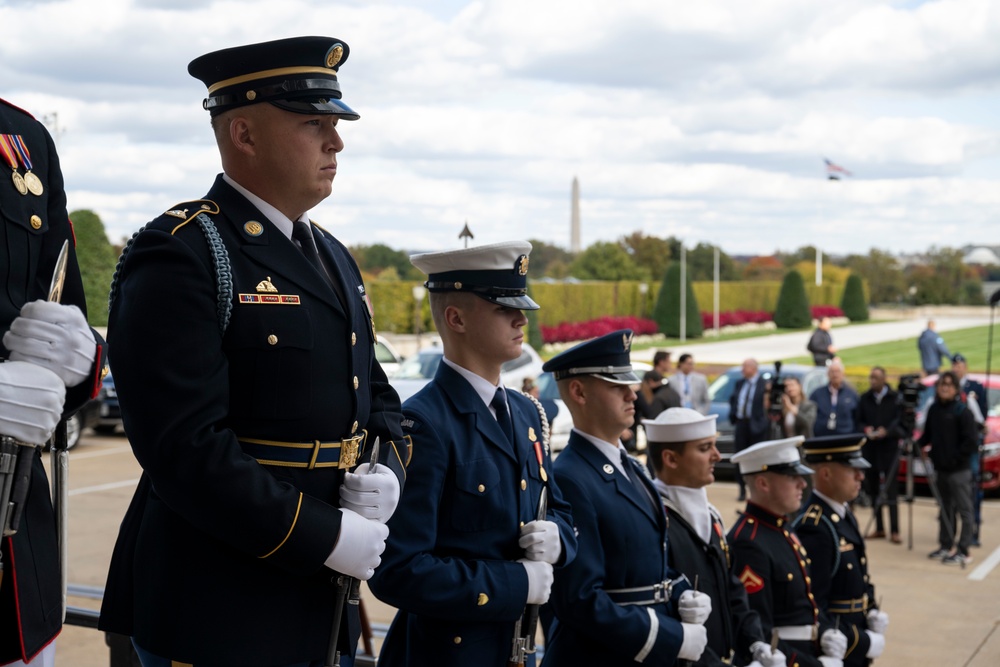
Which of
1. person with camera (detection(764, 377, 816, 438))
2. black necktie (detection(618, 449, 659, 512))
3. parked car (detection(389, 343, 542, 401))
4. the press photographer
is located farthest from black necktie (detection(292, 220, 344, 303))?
parked car (detection(389, 343, 542, 401))

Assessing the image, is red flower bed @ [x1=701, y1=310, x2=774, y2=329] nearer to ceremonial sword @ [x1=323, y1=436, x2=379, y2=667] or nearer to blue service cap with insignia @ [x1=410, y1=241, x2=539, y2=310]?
blue service cap with insignia @ [x1=410, y1=241, x2=539, y2=310]

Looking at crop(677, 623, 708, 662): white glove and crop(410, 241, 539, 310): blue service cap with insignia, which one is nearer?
crop(410, 241, 539, 310): blue service cap with insignia

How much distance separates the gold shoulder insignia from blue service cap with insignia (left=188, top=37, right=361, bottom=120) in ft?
12.9

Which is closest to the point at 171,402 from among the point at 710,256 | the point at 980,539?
the point at 980,539

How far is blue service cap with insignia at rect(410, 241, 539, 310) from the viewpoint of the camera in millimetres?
3254

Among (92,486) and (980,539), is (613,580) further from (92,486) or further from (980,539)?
(92,486)

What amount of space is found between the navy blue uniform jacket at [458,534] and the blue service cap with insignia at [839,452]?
294cm

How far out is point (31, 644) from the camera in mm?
2242

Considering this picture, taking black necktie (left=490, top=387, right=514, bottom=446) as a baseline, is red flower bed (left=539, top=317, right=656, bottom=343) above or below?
below

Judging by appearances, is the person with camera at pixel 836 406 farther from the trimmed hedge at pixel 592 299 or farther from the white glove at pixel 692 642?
the trimmed hedge at pixel 592 299

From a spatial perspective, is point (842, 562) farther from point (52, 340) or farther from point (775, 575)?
point (52, 340)

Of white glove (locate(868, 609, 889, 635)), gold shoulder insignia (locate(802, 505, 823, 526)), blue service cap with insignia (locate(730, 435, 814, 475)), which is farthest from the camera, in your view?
gold shoulder insignia (locate(802, 505, 823, 526))

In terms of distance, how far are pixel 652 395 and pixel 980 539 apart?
3882 mm

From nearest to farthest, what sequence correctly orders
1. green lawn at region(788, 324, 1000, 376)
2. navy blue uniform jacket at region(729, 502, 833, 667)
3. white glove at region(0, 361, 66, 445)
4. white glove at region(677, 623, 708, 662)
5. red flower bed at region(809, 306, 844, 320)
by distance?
1. white glove at region(0, 361, 66, 445)
2. white glove at region(677, 623, 708, 662)
3. navy blue uniform jacket at region(729, 502, 833, 667)
4. green lawn at region(788, 324, 1000, 376)
5. red flower bed at region(809, 306, 844, 320)
